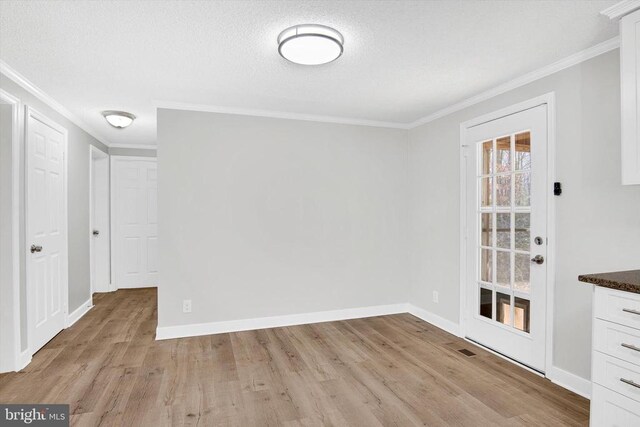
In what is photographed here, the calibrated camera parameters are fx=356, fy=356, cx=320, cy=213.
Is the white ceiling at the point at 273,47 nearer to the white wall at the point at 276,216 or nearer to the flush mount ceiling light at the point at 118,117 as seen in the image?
the flush mount ceiling light at the point at 118,117

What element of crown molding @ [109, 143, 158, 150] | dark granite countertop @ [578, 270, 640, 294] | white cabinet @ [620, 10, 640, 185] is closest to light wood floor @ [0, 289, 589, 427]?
dark granite countertop @ [578, 270, 640, 294]

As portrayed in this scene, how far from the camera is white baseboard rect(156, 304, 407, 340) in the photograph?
11.8 ft

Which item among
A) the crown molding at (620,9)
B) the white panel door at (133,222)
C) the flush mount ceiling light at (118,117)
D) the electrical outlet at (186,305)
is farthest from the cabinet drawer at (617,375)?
the white panel door at (133,222)

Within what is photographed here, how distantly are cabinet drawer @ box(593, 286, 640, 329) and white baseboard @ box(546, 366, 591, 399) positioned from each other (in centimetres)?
95

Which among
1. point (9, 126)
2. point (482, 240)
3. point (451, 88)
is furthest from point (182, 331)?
point (451, 88)

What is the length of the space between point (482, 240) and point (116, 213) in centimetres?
539

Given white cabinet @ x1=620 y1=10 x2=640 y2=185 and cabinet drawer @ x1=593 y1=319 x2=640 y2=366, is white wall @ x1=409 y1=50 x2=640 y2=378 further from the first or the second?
cabinet drawer @ x1=593 y1=319 x2=640 y2=366

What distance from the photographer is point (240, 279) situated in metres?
3.81

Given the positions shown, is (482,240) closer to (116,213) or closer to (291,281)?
(291,281)

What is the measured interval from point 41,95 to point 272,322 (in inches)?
123

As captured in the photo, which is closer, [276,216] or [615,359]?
[615,359]

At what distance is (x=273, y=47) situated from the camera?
237 cm

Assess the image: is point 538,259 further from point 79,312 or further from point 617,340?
point 79,312

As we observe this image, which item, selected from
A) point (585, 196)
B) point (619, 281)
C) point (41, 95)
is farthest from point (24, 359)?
point (585, 196)
